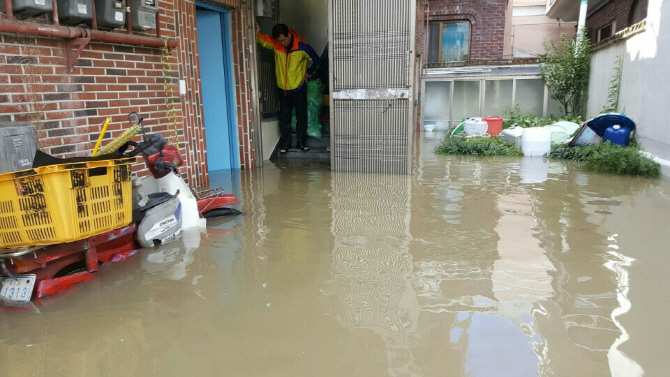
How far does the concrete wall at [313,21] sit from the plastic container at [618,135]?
16.9 ft

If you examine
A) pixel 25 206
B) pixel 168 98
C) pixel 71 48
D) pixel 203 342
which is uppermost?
pixel 71 48

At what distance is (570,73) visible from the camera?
10820 millimetres

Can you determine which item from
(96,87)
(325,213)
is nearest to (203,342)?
(325,213)

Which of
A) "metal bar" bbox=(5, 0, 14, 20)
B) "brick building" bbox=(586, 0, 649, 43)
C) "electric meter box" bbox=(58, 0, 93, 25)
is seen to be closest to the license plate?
"metal bar" bbox=(5, 0, 14, 20)

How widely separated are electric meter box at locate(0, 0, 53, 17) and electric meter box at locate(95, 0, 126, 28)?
1.62ft

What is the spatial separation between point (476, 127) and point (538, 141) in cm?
186

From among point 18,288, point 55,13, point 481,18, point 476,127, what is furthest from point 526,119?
point 18,288

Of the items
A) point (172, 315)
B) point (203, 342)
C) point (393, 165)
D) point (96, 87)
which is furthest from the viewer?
point (393, 165)

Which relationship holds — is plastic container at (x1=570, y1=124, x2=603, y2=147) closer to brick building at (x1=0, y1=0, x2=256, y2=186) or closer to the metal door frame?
the metal door frame

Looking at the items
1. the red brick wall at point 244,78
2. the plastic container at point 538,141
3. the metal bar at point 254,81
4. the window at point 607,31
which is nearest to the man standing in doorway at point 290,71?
the metal bar at point 254,81

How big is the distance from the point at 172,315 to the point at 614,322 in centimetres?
236

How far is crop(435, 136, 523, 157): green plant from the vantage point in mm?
8586

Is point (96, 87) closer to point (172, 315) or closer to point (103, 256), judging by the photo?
point (103, 256)

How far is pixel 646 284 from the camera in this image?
3.01 meters
